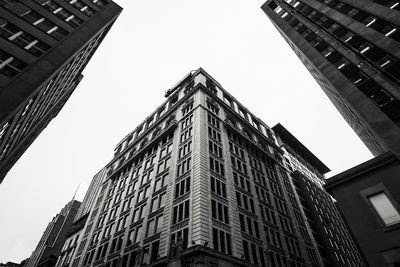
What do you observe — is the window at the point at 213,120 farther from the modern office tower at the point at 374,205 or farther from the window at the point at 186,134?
the modern office tower at the point at 374,205

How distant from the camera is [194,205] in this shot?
88.9 ft

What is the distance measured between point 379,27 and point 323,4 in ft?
34.8

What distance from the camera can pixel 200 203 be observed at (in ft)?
87.4

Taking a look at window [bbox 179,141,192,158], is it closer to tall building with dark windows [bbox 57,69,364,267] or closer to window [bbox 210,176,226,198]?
tall building with dark windows [bbox 57,69,364,267]

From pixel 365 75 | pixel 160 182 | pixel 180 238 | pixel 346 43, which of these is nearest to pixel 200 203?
pixel 180 238

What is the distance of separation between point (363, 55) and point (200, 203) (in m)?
23.1

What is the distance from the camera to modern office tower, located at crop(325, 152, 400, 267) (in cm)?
1493

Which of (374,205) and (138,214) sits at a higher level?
(138,214)

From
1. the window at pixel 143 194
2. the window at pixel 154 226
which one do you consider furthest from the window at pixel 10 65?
the window at pixel 143 194

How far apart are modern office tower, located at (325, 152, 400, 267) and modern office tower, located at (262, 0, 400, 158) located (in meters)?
1.97

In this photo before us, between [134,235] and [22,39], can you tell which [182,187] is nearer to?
[134,235]

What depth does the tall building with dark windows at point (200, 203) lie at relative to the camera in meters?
26.3

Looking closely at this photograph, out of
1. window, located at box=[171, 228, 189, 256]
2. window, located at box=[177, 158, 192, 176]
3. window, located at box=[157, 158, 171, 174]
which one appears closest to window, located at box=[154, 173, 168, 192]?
window, located at box=[157, 158, 171, 174]

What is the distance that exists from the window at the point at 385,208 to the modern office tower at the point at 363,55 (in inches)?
140
